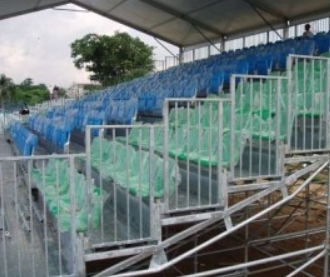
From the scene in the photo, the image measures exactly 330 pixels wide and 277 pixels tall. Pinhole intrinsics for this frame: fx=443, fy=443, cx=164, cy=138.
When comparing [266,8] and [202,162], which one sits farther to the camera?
[266,8]

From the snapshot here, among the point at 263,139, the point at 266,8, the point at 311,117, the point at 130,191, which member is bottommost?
the point at 130,191

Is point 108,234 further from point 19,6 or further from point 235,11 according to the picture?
point 19,6

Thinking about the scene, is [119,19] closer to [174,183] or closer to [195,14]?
[195,14]

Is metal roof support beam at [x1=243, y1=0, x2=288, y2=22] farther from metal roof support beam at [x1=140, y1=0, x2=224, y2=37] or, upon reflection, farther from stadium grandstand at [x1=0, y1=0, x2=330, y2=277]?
stadium grandstand at [x1=0, y1=0, x2=330, y2=277]

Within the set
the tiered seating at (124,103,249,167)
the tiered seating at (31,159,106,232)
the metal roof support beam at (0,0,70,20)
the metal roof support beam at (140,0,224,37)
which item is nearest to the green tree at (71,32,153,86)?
the metal roof support beam at (0,0,70,20)

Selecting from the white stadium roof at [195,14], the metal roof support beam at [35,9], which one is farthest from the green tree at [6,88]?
the white stadium roof at [195,14]

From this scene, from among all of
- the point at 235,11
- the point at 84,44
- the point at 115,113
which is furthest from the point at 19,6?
the point at 84,44

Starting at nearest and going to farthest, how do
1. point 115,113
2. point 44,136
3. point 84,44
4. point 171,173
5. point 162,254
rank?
point 162,254 → point 171,173 → point 115,113 → point 44,136 → point 84,44

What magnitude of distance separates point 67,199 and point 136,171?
0.83 m

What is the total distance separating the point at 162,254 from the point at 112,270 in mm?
460

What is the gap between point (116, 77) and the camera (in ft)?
85.8

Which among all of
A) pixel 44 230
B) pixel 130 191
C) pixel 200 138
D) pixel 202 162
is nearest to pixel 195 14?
pixel 202 162

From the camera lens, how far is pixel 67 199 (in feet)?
16.0

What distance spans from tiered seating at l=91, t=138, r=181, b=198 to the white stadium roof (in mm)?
8889
